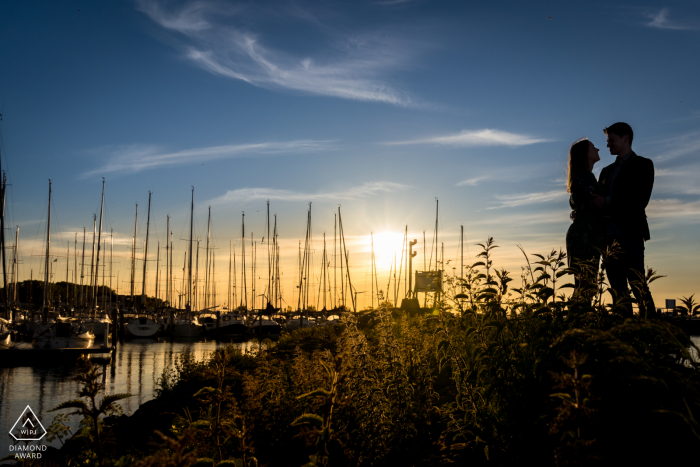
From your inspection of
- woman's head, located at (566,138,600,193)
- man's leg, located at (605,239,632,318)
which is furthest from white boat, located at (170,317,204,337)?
man's leg, located at (605,239,632,318)

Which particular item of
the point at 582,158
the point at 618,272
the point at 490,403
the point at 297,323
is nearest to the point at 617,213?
the point at 618,272

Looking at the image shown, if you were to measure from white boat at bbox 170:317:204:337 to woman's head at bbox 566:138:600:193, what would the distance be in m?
65.6

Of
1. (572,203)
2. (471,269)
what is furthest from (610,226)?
(471,269)

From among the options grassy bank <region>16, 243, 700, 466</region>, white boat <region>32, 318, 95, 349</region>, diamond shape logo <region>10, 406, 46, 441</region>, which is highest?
grassy bank <region>16, 243, 700, 466</region>

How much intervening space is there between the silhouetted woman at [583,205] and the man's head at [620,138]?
0.19m

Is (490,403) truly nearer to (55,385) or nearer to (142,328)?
(55,385)

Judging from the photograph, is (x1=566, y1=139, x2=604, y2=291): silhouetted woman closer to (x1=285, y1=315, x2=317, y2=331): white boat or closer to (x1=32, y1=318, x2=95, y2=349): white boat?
(x1=32, y1=318, x2=95, y2=349): white boat

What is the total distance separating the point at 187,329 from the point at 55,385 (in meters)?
40.8

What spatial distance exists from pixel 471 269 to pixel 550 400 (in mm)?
1918

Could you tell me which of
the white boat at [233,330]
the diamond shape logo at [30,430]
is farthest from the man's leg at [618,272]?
the white boat at [233,330]

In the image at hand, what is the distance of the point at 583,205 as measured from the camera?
5316 mm

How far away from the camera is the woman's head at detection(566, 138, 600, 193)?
18.2 ft

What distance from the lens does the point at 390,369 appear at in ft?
16.3

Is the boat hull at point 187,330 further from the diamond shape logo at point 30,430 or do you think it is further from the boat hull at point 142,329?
the diamond shape logo at point 30,430
